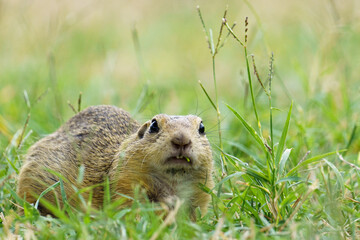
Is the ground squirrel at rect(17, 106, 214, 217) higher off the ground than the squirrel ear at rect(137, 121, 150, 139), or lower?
lower

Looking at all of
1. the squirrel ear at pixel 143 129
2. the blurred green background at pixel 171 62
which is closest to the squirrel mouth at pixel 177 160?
the squirrel ear at pixel 143 129

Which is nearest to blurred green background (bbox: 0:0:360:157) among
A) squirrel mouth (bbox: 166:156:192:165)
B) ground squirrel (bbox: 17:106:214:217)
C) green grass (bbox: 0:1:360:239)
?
green grass (bbox: 0:1:360:239)

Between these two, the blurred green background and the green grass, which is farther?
the blurred green background

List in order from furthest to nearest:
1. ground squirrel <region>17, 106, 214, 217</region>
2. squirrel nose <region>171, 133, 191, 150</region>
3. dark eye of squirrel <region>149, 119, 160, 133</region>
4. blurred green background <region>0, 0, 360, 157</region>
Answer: blurred green background <region>0, 0, 360, 157</region>, dark eye of squirrel <region>149, 119, 160, 133</region>, ground squirrel <region>17, 106, 214, 217</region>, squirrel nose <region>171, 133, 191, 150</region>

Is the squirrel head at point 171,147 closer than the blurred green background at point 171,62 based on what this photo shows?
Yes

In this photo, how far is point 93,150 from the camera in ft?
15.3

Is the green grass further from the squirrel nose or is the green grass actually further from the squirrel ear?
the squirrel ear

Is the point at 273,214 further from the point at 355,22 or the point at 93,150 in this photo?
the point at 355,22

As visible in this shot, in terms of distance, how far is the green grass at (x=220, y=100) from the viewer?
11.7 ft

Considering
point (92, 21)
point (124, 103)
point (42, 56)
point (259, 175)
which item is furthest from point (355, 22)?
point (92, 21)

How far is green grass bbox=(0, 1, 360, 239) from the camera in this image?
3.55 m

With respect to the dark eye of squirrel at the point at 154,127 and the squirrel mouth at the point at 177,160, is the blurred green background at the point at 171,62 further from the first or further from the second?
the squirrel mouth at the point at 177,160

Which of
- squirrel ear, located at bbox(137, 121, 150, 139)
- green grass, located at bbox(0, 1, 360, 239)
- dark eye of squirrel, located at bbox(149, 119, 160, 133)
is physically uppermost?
dark eye of squirrel, located at bbox(149, 119, 160, 133)

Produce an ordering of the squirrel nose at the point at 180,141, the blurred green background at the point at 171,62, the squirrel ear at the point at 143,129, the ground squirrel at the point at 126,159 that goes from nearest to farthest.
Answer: the squirrel nose at the point at 180,141
the ground squirrel at the point at 126,159
the squirrel ear at the point at 143,129
the blurred green background at the point at 171,62
